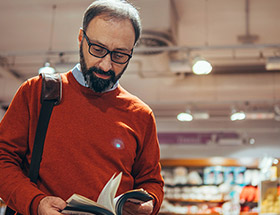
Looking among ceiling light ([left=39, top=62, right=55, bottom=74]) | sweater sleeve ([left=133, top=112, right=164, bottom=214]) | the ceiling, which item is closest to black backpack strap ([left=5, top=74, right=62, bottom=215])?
sweater sleeve ([left=133, top=112, right=164, bottom=214])

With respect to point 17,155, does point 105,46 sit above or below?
above

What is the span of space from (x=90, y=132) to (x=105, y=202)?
Answer: 0.82 ft

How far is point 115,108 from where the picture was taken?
1.32 m

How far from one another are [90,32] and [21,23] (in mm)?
5620

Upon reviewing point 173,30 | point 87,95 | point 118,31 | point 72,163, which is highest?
point 173,30

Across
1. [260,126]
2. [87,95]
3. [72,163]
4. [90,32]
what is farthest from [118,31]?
[260,126]

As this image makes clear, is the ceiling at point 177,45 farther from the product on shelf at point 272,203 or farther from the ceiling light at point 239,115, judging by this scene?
the product on shelf at point 272,203

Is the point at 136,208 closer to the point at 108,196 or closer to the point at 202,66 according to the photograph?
the point at 108,196

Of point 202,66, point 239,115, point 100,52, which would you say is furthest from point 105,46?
point 239,115

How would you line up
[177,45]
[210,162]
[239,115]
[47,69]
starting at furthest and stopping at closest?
[210,162] < [239,115] < [177,45] < [47,69]

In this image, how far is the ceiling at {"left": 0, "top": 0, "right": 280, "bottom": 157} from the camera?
5.73 metres

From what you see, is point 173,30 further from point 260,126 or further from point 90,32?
point 260,126

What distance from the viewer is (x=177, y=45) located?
6949 millimetres

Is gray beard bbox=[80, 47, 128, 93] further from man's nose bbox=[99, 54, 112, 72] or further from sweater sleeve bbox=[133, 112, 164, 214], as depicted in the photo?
sweater sleeve bbox=[133, 112, 164, 214]
